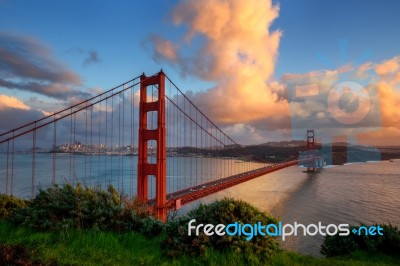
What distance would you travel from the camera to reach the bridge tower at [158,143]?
17875 mm

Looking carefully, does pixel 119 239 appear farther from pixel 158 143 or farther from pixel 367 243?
pixel 158 143

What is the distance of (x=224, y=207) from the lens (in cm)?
607

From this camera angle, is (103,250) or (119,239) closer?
(103,250)

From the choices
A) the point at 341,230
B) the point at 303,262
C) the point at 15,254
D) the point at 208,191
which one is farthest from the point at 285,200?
the point at 15,254

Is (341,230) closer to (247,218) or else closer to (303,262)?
(303,262)

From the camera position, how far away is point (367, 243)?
779cm

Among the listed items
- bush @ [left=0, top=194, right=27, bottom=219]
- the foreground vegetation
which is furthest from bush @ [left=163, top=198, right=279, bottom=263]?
bush @ [left=0, top=194, right=27, bottom=219]

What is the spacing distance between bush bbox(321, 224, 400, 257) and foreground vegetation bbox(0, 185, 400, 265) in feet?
0.16

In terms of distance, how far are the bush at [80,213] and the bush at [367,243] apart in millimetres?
4928

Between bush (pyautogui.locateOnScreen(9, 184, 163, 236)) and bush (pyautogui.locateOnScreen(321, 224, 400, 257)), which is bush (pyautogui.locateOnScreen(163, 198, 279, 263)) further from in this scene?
bush (pyautogui.locateOnScreen(321, 224, 400, 257))

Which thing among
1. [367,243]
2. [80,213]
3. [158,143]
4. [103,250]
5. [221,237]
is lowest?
[367,243]

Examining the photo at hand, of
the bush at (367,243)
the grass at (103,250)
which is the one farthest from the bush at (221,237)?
the bush at (367,243)

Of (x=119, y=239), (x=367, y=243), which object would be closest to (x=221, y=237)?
(x=119, y=239)

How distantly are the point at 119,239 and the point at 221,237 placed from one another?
210cm
